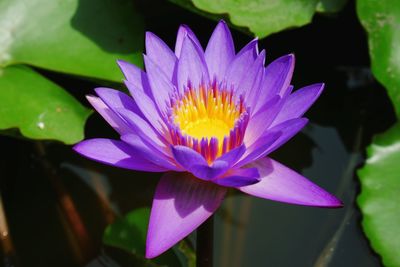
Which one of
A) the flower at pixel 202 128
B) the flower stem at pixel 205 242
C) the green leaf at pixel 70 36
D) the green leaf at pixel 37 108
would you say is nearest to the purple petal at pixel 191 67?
the flower at pixel 202 128

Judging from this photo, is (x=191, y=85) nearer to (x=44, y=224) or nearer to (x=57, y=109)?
(x=57, y=109)

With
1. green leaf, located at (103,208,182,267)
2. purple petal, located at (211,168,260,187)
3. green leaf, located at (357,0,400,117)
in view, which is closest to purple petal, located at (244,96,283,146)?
purple petal, located at (211,168,260,187)

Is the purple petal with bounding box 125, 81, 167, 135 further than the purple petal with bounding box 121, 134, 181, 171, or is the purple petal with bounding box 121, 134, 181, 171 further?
the purple petal with bounding box 125, 81, 167, 135

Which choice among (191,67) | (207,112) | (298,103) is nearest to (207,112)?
(207,112)

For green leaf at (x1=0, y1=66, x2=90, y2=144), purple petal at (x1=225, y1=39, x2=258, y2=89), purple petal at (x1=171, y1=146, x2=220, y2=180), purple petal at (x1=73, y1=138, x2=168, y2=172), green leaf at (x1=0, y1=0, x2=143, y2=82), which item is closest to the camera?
purple petal at (x1=171, y1=146, x2=220, y2=180)

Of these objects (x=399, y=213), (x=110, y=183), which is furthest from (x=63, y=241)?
(x=399, y=213)

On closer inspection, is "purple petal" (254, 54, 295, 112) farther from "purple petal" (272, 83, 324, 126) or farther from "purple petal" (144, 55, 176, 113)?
"purple petal" (144, 55, 176, 113)

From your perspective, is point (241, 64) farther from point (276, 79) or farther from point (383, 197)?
point (383, 197)

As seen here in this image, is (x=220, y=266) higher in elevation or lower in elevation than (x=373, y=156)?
lower
